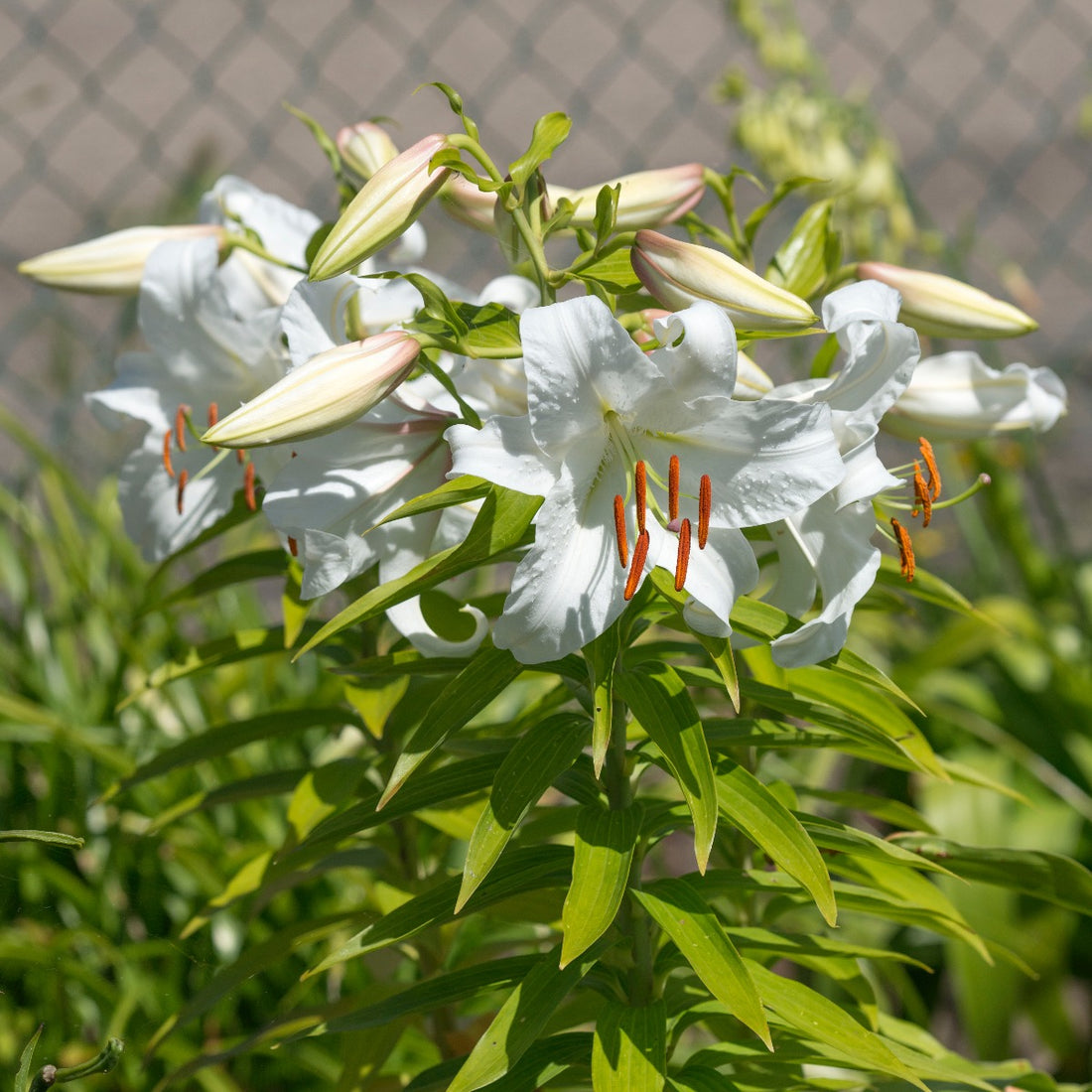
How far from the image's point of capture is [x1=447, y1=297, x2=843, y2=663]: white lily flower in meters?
0.65

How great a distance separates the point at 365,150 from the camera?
2.91ft

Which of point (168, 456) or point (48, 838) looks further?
point (168, 456)

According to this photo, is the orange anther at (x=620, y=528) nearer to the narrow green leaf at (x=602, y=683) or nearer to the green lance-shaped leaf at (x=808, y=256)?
the narrow green leaf at (x=602, y=683)

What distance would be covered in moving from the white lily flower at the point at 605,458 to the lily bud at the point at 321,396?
66 mm

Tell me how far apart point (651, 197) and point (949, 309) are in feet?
0.70

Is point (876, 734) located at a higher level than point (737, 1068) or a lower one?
higher

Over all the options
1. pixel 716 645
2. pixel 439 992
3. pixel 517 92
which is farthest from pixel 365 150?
pixel 517 92

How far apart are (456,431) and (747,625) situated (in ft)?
0.68

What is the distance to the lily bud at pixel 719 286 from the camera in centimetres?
69

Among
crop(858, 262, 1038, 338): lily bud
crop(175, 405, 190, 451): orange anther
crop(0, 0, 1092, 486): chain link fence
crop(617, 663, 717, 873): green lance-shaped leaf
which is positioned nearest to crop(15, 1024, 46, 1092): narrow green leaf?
crop(617, 663, 717, 873): green lance-shaped leaf

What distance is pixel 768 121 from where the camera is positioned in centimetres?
197

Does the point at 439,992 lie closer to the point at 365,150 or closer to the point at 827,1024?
the point at 827,1024

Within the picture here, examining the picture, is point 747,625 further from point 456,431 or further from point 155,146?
point 155,146

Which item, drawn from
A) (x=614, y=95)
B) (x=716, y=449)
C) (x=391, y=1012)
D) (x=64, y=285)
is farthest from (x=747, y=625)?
(x=614, y=95)
